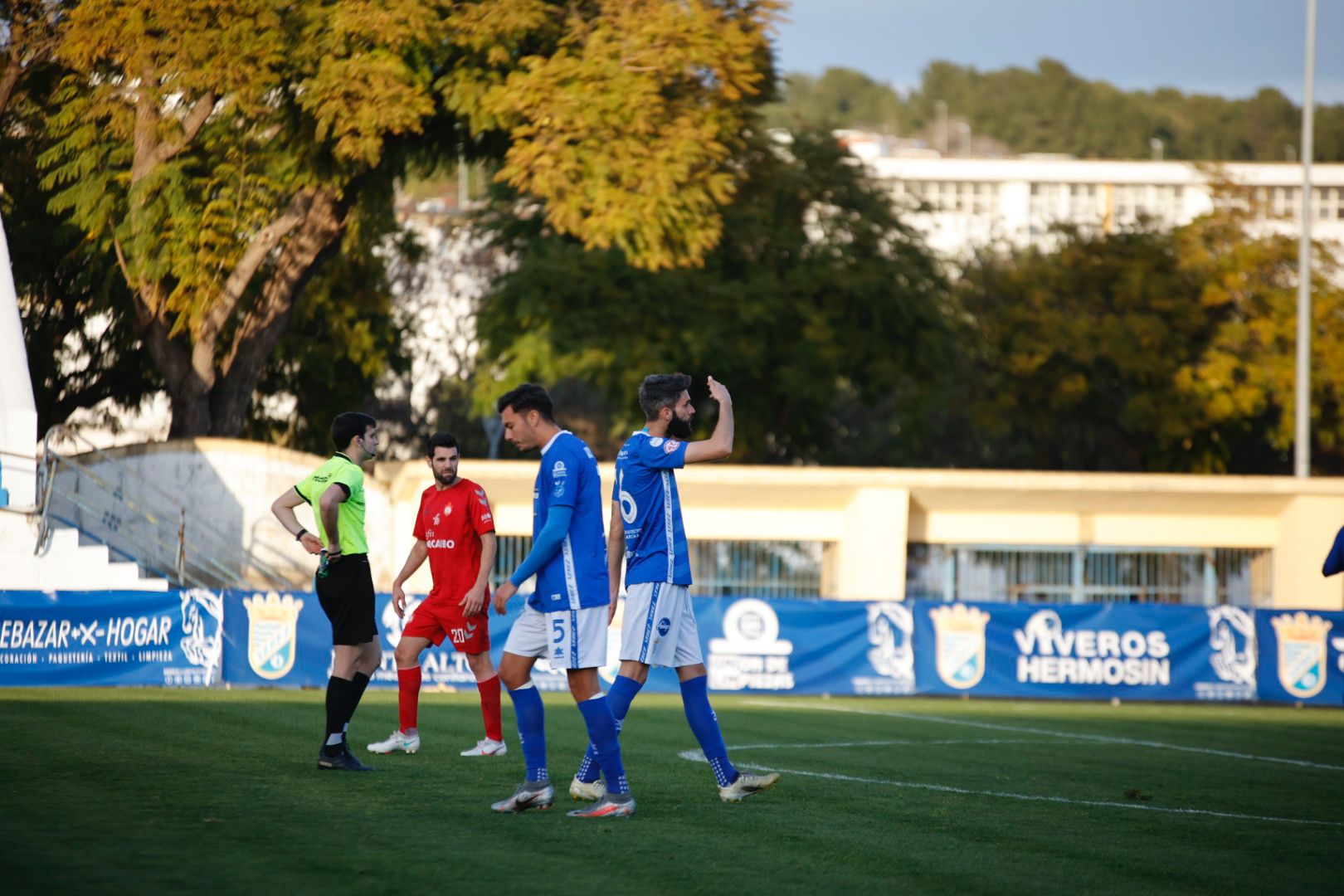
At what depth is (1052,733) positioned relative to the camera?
48.5 feet

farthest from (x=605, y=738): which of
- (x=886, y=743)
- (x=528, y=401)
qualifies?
(x=886, y=743)

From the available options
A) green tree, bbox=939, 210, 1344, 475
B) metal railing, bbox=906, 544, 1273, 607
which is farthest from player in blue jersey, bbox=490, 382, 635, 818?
green tree, bbox=939, 210, 1344, 475

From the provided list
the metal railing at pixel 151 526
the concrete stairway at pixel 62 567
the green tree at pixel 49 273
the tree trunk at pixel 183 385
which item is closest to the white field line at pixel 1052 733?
the concrete stairway at pixel 62 567

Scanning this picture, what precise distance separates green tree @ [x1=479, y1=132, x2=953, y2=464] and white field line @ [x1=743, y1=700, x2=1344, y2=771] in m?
15.2

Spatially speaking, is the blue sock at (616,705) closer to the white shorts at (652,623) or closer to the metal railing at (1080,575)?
the white shorts at (652,623)

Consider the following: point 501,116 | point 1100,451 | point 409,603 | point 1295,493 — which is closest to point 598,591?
point 409,603

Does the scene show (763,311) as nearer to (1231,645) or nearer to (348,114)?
(348,114)

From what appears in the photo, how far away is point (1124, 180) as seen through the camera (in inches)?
4023

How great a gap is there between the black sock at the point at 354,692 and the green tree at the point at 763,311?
22.8 m

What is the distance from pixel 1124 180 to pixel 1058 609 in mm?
87621

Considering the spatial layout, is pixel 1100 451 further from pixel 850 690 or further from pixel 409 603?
pixel 409 603

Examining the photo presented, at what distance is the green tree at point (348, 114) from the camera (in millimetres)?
22953

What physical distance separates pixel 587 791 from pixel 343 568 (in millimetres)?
2453

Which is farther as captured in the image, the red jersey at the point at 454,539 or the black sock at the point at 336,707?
the red jersey at the point at 454,539
